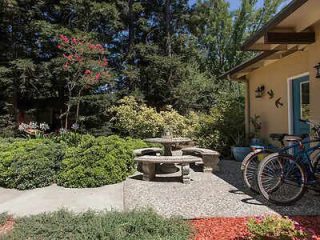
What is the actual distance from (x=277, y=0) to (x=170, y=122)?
16.8 m

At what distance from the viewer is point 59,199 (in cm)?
566

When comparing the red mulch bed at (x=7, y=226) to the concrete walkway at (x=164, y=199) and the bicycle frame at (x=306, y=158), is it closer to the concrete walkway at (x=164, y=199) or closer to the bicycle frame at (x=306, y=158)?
the concrete walkway at (x=164, y=199)

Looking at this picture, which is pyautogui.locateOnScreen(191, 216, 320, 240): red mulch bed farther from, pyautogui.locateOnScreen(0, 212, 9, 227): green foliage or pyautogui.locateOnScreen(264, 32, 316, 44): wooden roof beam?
pyautogui.locateOnScreen(264, 32, 316, 44): wooden roof beam

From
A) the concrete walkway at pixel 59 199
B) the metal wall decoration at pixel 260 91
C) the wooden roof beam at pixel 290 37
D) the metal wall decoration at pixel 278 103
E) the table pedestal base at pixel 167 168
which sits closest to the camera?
the concrete walkway at pixel 59 199

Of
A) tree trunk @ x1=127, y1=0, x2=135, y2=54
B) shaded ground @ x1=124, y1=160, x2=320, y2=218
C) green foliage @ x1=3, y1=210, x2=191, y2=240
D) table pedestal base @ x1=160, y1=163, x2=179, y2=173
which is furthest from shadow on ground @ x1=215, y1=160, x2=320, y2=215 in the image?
tree trunk @ x1=127, y1=0, x2=135, y2=54

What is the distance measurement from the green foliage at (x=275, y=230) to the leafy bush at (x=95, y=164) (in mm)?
4048

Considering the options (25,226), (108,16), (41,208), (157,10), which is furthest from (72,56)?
(25,226)

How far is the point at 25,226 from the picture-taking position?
4.11 metres

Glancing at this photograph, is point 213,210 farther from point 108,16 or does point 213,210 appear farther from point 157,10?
point 157,10

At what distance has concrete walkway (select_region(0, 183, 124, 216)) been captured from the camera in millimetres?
5082

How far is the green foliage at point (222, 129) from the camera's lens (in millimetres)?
10992

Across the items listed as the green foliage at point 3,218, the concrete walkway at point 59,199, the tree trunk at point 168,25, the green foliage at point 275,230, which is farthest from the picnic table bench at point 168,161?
the tree trunk at point 168,25

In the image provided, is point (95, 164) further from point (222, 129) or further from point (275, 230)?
point (222, 129)

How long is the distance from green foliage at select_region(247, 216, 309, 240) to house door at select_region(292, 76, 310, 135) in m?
4.26
